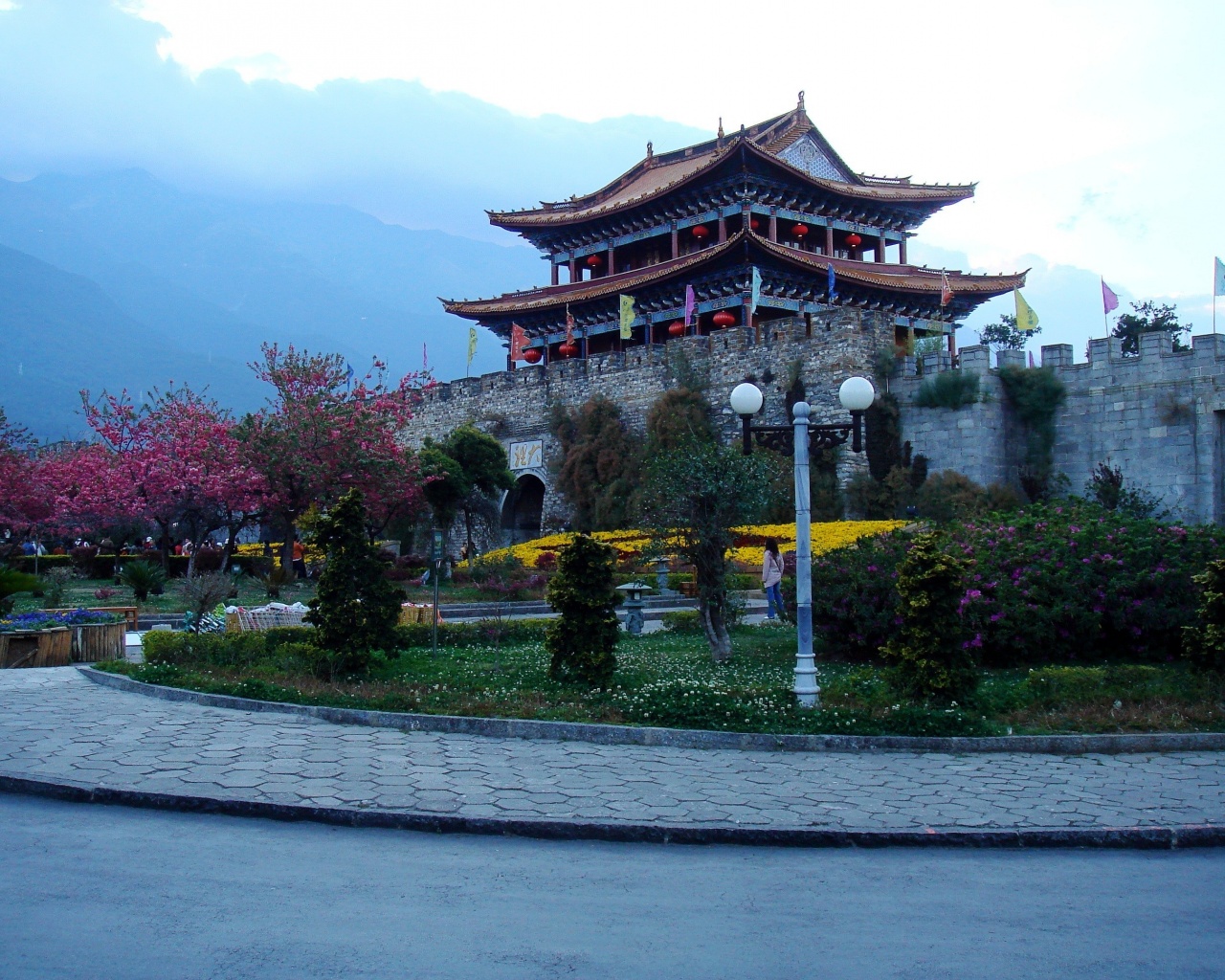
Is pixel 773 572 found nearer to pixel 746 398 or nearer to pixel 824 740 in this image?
pixel 746 398

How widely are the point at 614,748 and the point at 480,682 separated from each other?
8.09 feet

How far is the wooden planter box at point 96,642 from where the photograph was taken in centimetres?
1230

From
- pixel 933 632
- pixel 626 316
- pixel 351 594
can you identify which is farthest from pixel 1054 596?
pixel 626 316

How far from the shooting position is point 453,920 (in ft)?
13.5

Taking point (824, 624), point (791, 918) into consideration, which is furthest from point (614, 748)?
point (824, 624)

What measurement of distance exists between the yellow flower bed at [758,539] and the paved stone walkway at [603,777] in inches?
498

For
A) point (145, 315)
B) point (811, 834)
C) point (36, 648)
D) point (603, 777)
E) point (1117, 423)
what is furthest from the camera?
point (145, 315)

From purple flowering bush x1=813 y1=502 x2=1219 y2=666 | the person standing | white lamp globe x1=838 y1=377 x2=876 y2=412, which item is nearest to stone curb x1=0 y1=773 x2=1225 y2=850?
white lamp globe x1=838 y1=377 x2=876 y2=412

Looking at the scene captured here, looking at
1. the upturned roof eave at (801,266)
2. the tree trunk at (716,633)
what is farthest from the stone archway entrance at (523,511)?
the tree trunk at (716,633)

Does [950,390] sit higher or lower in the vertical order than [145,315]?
lower

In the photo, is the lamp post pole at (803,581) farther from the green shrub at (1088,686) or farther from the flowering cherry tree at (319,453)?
the flowering cherry tree at (319,453)

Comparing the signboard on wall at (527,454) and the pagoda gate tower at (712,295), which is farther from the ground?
the pagoda gate tower at (712,295)

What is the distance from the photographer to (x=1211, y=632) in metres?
8.37

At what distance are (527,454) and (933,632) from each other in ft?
81.5
